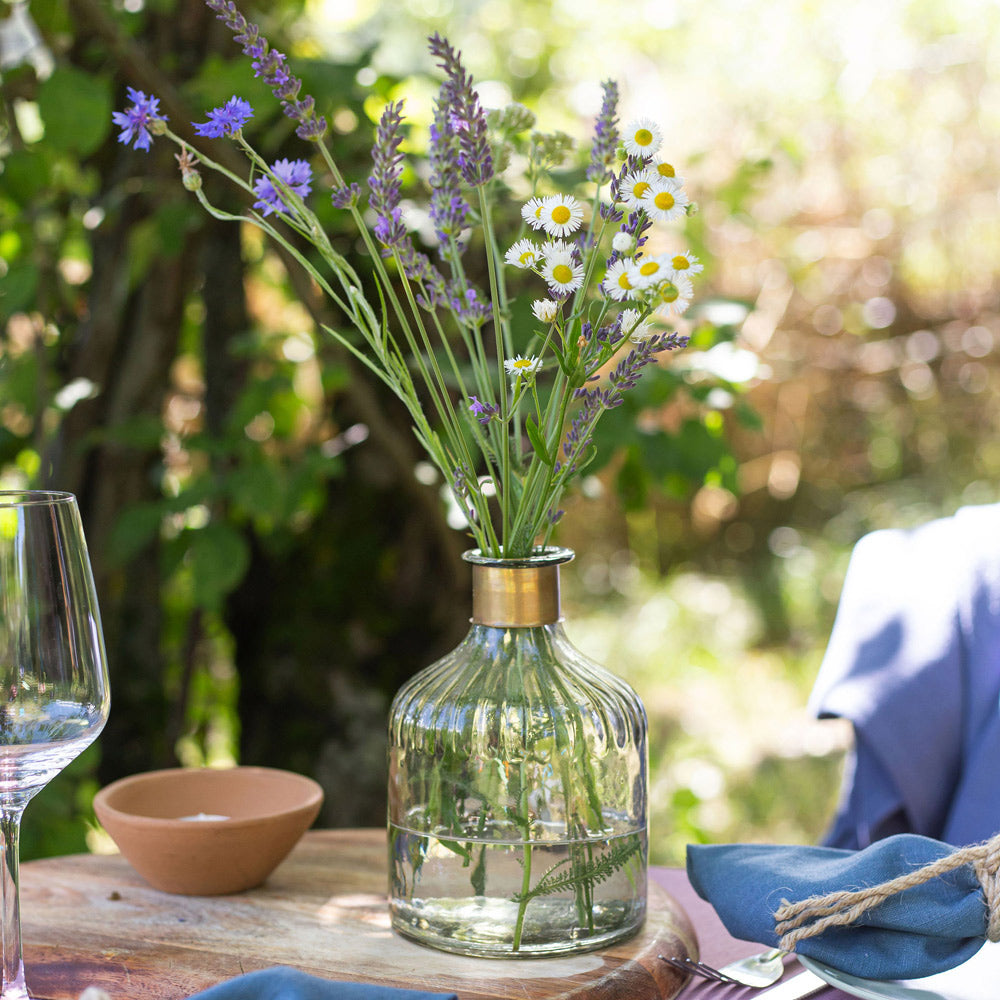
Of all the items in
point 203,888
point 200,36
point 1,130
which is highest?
point 200,36

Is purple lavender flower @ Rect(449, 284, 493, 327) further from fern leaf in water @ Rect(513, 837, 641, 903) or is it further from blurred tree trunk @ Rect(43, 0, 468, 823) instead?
blurred tree trunk @ Rect(43, 0, 468, 823)

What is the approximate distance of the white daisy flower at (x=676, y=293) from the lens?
624 mm

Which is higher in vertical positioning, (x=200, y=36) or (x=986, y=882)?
(x=200, y=36)

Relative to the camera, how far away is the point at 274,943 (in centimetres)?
80

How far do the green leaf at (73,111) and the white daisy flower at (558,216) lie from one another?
0.72m

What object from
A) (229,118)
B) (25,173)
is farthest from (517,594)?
(25,173)

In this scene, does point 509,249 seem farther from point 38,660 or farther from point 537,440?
point 38,660

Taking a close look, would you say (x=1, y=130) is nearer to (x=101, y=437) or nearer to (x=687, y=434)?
(x=101, y=437)

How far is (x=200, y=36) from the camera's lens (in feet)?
5.23

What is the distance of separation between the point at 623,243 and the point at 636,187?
3cm

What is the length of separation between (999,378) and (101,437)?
339 centimetres

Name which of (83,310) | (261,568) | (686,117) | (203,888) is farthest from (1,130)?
(686,117)

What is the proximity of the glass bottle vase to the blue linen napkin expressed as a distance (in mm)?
357

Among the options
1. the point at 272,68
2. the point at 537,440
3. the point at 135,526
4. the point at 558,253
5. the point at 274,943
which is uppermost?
the point at 272,68
